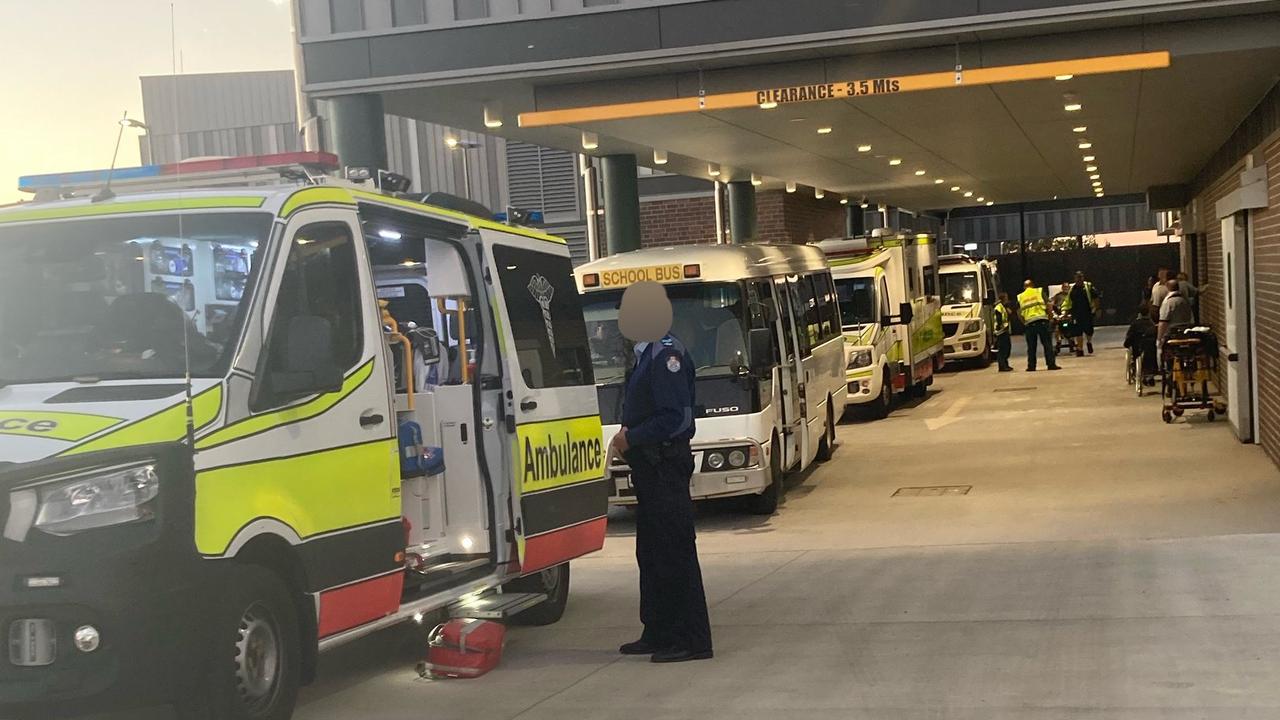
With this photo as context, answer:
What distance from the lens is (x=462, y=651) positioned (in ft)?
25.7

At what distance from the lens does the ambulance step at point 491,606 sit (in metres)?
8.34

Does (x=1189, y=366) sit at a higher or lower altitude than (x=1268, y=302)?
lower

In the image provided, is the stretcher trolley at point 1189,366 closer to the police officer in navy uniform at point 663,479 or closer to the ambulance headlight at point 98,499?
the police officer in navy uniform at point 663,479

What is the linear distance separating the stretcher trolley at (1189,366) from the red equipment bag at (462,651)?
48.5ft

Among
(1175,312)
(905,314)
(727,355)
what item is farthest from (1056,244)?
(727,355)

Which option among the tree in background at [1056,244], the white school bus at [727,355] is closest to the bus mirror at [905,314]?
the white school bus at [727,355]

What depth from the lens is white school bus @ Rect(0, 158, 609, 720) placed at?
18.5 feet

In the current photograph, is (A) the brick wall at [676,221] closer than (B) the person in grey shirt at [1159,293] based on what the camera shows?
No

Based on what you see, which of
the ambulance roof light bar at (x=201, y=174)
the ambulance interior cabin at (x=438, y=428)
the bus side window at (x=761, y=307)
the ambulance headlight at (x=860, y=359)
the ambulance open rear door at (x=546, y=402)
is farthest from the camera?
the ambulance headlight at (x=860, y=359)

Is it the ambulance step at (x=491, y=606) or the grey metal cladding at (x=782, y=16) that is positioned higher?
the grey metal cladding at (x=782, y=16)

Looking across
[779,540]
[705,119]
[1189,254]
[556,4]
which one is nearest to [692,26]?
[556,4]

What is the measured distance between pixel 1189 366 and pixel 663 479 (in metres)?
14.6

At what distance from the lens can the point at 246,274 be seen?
21.3 ft

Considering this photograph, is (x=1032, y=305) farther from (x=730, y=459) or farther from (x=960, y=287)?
(x=730, y=459)
